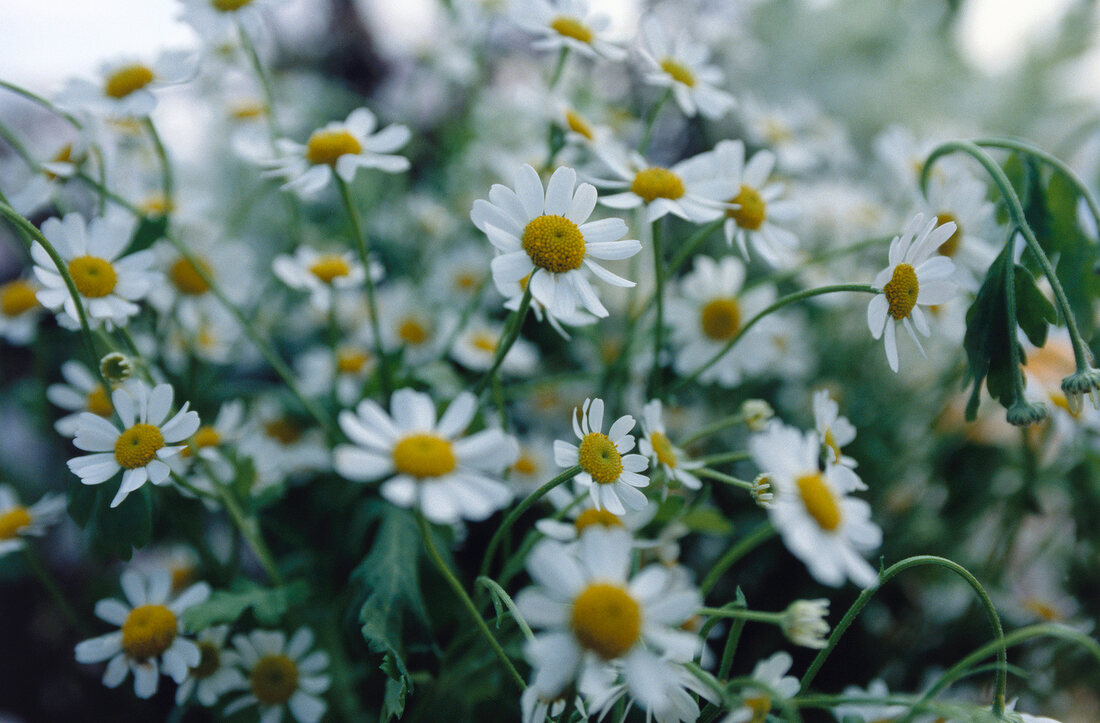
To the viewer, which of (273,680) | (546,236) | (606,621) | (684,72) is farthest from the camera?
(684,72)

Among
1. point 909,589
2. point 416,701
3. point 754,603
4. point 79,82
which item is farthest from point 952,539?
point 79,82

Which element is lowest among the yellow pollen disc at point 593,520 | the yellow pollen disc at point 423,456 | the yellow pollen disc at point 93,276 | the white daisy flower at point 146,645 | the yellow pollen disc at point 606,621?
the white daisy flower at point 146,645

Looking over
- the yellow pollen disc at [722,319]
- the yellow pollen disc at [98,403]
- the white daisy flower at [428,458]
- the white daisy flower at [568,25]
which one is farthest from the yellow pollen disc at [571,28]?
the yellow pollen disc at [98,403]

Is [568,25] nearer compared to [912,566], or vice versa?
[912,566]

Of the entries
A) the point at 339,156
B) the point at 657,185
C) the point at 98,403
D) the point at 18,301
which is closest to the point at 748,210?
the point at 657,185

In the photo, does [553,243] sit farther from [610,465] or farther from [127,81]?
[127,81]

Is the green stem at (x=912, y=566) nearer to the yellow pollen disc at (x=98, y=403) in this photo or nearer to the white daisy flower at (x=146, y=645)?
the white daisy flower at (x=146, y=645)

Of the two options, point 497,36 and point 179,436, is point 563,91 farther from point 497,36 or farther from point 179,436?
point 179,436
